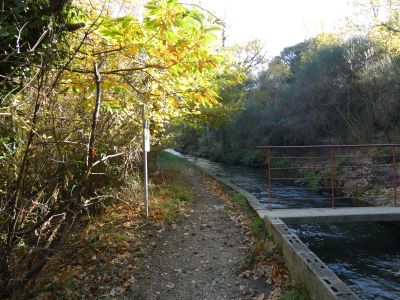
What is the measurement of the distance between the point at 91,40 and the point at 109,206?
4888mm

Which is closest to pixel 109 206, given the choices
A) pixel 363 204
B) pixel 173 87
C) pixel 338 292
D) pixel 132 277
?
pixel 132 277

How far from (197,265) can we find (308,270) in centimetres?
209

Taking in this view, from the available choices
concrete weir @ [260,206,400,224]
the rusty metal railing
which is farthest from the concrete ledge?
the rusty metal railing

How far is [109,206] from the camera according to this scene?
28.0ft

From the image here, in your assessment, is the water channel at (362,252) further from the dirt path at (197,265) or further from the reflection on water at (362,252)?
the dirt path at (197,265)

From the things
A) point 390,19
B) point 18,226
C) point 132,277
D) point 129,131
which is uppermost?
point 390,19

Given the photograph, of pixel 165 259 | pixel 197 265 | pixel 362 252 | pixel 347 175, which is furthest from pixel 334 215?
pixel 347 175

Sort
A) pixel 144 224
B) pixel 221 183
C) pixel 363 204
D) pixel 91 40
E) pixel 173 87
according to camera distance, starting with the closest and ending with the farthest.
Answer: pixel 91 40 < pixel 173 87 < pixel 144 224 < pixel 363 204 < pixel 221 183

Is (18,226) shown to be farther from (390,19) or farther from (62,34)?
(390,19)

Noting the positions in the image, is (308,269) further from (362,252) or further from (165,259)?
(362,252)

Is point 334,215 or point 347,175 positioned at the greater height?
point 347,175

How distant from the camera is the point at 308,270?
4.29m

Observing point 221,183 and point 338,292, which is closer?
point 338,292

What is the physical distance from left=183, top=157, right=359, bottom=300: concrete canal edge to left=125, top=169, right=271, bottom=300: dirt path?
1.82ft
